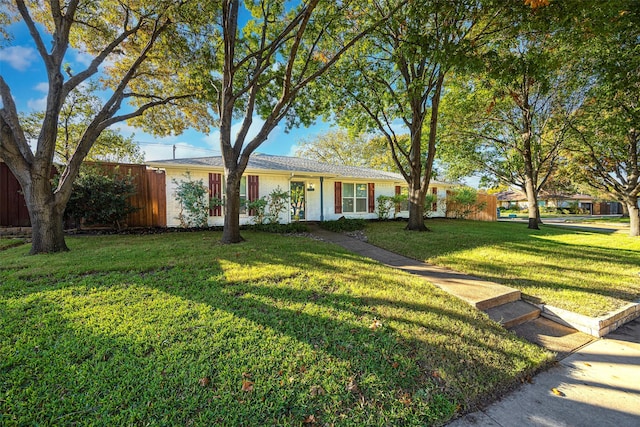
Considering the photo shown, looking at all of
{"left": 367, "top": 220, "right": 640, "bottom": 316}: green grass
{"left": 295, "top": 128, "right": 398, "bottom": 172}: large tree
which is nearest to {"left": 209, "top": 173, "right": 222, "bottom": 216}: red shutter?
{"left": 367, "top": 220, "right": 640, "bottom": 316}: green grass

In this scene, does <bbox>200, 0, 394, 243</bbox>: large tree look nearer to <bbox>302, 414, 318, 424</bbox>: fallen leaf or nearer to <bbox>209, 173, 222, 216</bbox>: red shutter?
<bbox>209, 173, 222, 216</bbox>: red shutter

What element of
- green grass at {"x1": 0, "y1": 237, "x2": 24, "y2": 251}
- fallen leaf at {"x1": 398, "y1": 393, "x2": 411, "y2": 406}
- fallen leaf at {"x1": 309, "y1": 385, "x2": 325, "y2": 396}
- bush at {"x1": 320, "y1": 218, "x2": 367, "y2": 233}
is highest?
bush at {"x1": 320, "y1": 218, "x2": 367, "y2": 233}

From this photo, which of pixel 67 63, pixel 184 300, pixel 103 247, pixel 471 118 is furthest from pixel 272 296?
pixel 471 118

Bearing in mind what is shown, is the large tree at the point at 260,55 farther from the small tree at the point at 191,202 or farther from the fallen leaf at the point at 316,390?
the fallen leaf at the point at 316,390

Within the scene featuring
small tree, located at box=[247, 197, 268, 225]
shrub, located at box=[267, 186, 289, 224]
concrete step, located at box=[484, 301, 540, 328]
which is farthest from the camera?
shrub, located at box=[267, 186, 289, 224]

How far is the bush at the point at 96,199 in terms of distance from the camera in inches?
313

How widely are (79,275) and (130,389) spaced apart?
11.1ft

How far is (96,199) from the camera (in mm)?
8078

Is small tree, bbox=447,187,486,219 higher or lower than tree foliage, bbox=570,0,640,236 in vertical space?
lower

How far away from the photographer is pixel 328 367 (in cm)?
229

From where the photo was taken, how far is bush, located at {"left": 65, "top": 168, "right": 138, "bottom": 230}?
7957 mm

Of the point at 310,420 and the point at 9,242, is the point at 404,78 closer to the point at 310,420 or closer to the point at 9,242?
the point at 310,420

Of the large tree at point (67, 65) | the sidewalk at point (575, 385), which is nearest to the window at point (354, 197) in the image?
the large tree at point (67, 65)

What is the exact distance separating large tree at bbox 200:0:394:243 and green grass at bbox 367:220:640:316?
4978 mm
